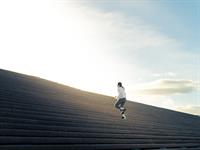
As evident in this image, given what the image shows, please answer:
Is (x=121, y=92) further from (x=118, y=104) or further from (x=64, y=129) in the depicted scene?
(x=64, y=129)

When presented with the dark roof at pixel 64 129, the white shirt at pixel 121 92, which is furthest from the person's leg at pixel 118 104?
the dark roof at pixel 64 129

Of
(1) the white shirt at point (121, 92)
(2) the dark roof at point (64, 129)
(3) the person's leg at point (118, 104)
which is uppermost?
(1) the white shirt at point (121, 92)

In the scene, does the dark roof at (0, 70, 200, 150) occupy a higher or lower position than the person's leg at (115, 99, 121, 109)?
lower

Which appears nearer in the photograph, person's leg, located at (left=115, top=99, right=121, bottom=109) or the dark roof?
the dark roof

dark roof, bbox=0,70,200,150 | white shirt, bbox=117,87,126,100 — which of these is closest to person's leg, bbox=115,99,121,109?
white shirt, bbox=117,87,126,100

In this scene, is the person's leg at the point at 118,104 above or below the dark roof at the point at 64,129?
above

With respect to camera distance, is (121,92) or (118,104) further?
(118,104)

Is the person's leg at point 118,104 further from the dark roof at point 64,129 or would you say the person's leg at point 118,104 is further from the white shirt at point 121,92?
the dark roof at point 64,129

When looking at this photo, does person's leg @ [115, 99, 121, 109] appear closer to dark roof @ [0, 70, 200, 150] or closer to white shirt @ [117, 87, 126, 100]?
white shirt @ [117, 87, 126, 100]

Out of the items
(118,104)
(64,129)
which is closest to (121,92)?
(118,104)

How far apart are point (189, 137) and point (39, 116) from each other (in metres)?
5.96

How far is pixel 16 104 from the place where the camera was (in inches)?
330

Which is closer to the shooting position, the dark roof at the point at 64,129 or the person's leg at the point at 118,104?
the dark roof at the point at 64,129

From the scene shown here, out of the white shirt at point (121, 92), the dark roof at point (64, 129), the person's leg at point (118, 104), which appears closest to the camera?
the dark roof at point (64, 129)
